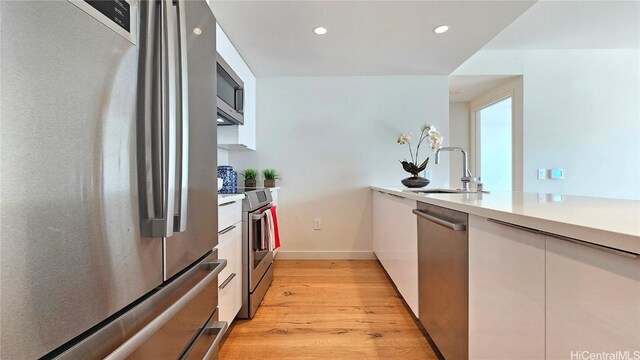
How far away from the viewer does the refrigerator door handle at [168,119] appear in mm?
657

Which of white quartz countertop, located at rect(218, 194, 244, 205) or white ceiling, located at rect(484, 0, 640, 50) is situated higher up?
white ceiling, located at rect(484, 0, 640, 50)

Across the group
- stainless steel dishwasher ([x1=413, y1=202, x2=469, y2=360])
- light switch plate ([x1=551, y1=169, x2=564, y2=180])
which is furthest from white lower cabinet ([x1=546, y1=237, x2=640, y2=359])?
light switch plate ([x1=551, y1=169, x2=564, y2=180])

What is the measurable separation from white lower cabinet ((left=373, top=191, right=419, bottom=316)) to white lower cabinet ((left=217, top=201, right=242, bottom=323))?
110 cm

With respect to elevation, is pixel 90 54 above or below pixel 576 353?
above

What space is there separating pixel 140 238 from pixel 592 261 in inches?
38.2

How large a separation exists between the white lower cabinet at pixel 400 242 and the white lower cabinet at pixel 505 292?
0.66 metres

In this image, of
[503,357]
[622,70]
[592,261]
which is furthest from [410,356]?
[622,70]

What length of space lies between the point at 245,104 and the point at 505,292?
2713mm

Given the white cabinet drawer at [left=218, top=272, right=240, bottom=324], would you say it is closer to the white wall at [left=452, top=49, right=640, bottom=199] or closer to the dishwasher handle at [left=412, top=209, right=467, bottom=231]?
the dishwasher handle at [left=412, top=209, right=467, bottom=231]

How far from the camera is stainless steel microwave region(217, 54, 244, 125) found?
2.21 metres

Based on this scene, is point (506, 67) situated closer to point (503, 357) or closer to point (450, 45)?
point (450, 45)

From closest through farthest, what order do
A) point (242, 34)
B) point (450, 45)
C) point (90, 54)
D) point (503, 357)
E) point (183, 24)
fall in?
point (90, 54) → point (183, 24) → point (503, 357) → point (242, 34) → point (450, 45)

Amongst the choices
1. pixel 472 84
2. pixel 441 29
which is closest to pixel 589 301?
pixel 441 29

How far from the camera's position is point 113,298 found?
0.57 metres
